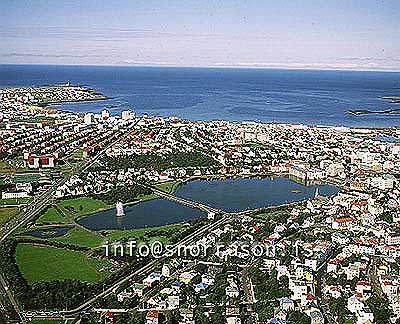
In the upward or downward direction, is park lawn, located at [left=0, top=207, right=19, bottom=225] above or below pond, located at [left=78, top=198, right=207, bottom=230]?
above

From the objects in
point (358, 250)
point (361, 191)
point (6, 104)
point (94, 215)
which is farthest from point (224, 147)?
point (6, 104)

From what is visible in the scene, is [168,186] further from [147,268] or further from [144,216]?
[147,268]

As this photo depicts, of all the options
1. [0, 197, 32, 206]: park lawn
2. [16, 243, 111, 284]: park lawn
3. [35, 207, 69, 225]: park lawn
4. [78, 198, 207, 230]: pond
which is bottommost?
[16, 243, 111, 284]: park lawn

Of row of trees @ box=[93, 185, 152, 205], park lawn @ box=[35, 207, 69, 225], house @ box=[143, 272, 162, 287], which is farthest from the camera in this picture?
row of trees @ box=[93, 185, 152, 205]

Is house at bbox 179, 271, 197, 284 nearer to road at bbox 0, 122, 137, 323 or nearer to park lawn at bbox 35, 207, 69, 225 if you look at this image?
road at bbox 0, 122, 137, 323

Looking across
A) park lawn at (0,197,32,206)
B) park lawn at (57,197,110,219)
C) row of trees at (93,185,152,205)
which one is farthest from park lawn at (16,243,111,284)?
row of trees at (93,185,152,205)

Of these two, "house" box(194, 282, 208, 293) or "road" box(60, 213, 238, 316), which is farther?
"house" box(194, 282, 208, 293)

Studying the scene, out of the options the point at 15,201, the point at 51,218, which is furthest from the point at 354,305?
the point at 15,201

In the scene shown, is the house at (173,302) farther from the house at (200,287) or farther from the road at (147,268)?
the road at (147,268)

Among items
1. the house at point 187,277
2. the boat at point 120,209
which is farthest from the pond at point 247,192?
the house at point 187,277
